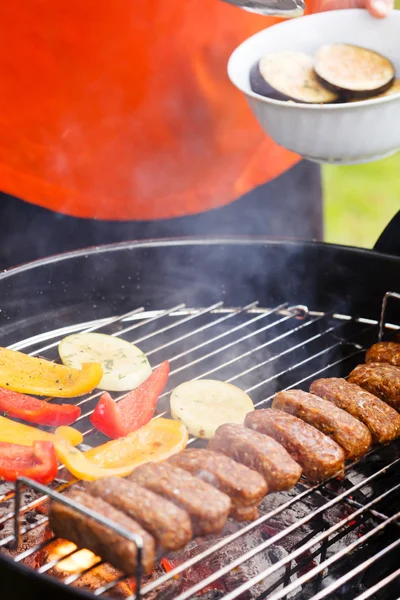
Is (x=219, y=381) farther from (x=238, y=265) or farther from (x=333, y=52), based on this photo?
(x=333, y=52)

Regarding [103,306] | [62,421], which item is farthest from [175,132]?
[62,421]

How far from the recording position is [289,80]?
2723 mm

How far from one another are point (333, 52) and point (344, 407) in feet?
4.13

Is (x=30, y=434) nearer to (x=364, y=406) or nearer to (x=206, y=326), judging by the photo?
(x=206, y=326)

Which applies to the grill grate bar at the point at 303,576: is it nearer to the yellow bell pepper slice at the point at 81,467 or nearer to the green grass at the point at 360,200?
the yellow bell pepper slice at the point at 81,467

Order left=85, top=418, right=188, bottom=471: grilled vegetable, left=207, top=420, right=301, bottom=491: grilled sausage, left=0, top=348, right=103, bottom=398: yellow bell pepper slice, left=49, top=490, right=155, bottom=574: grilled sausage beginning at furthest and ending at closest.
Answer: left=0, top=348, right=103, bottom=398: yellow bell pepper slice < left=85, top=418, right=188, bottom=471: grilled vegetable < left=207, top=420, right=301, bottom=491: grilled sausage < left=49, top=490, right=155, bottom=574: grilled sausage

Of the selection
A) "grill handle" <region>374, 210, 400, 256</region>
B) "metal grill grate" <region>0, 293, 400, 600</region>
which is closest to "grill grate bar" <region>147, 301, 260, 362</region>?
"metal grill grate" <region>0, 293, 400, 600</region>

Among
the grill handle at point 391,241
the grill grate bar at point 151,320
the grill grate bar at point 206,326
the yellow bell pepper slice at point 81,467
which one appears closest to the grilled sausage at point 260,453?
the yellow bell pepper slice at point 81,467

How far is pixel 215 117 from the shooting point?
326 centimetres

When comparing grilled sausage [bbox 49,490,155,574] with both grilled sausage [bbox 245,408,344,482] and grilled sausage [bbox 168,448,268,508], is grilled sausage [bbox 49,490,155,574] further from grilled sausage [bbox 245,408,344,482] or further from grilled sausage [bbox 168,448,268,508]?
grilled sausage [bbox 245,408,344,482]

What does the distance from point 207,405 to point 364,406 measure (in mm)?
542

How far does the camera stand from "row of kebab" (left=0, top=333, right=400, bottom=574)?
2.08 meters

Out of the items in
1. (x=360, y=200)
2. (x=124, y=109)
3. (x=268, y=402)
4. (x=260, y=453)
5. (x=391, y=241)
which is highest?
(x=124, y=109)

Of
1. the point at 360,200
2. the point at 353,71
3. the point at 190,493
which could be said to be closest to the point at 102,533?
the point at 190,493
